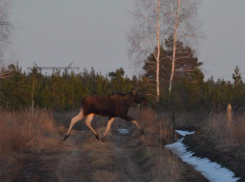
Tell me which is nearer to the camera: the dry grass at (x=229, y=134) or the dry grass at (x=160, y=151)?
the dry grass at (x=160, y=151)

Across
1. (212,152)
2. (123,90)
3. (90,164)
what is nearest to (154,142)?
(212,152)

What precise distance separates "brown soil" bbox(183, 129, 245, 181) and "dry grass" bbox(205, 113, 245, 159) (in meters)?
0.23

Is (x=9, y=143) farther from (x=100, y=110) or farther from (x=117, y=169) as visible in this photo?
(x=100, y=110)

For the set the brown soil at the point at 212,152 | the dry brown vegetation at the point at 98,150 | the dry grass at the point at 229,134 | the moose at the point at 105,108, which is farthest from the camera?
the moose at the point at 105,108

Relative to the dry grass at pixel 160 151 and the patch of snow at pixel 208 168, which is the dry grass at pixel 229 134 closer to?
the patch of snow at pixel 208 168

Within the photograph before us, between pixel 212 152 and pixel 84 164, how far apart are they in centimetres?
A: 360

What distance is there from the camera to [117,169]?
11094 mm

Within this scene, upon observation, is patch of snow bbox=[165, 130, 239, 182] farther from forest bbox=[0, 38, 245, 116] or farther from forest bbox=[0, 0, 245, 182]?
forest bbox=[0, 38, 245, 116]

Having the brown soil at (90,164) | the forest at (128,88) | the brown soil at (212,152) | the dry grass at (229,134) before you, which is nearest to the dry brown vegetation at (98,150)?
the brown soil at (90,164)

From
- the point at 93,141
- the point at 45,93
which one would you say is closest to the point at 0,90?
the point at 45,93

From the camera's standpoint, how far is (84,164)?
459 inches

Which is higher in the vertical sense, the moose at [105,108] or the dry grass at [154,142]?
the moose at [105,108]

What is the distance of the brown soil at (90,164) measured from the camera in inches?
392

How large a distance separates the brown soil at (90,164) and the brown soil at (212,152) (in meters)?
0.79
